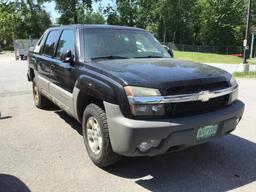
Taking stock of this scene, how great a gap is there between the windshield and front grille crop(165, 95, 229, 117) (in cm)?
150

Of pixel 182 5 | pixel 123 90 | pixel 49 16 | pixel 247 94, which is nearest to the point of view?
pixel 123 90

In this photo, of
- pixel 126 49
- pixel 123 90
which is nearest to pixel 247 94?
pixel 126 49

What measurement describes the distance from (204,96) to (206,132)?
1.42 feet

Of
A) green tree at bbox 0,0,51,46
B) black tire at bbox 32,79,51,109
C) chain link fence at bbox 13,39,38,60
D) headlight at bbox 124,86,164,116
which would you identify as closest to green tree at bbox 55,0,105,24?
green tree at bbox 0,0,51,46

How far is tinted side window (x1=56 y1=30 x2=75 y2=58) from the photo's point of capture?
17.5 feet

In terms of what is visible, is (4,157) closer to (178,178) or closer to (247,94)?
(178,178)

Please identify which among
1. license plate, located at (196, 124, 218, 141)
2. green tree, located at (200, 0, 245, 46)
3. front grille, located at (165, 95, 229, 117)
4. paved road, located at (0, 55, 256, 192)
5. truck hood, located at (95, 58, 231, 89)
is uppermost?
green tree, located at (200, 0, 245, 46)

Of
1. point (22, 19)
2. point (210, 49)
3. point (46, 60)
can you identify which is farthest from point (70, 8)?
point (46, 60)

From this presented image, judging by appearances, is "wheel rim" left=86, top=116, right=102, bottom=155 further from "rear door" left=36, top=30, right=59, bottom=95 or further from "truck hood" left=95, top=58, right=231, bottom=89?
"rear door" left=36, top=30, right=59, bottom=95

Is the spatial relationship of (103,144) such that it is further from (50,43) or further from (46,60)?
(50,43)

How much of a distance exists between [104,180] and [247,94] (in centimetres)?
671

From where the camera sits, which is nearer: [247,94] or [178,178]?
[178,178]

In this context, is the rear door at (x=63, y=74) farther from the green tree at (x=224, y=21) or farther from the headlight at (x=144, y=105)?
the green tree at (x=224, y=21)

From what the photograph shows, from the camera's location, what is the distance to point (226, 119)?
4191 mm
